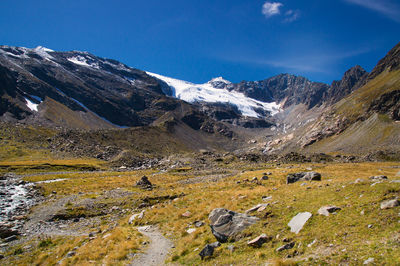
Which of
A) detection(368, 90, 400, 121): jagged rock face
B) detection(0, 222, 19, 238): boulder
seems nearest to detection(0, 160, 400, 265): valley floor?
detection(0, 222, 19, 238): boulder

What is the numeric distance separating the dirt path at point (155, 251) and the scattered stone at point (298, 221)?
9.15 meters

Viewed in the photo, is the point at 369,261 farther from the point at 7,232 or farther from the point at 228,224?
the point at 7,232

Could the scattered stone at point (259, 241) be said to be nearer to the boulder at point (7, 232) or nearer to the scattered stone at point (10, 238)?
the scattered stone at point (10, 238)

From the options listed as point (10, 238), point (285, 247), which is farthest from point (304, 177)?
point (10, 238)

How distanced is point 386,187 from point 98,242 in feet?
74.6

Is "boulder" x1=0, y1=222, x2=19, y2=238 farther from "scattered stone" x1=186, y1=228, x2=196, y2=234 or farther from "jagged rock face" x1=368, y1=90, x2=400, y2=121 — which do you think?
"jagged rock face" x1=368, y1=90, x2=400, y2=121

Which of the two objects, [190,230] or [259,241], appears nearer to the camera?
[259,241]

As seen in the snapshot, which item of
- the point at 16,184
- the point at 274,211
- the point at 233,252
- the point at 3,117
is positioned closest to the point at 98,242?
the point at 233,252

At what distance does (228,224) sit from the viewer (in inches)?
680

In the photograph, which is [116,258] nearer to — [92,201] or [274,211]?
[274,211]

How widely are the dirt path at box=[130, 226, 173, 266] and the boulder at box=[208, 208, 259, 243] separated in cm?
424

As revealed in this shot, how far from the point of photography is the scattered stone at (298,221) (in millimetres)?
14909

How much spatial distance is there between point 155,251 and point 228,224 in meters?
6.33

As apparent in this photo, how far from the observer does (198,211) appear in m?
25.9
